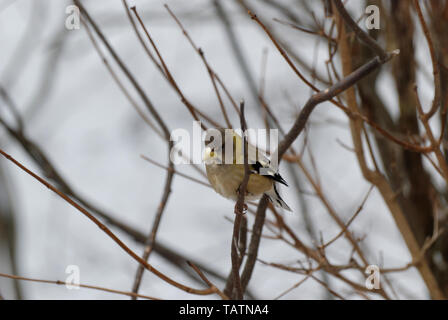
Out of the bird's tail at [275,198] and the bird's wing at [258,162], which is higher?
the bird's wing at [258,162]

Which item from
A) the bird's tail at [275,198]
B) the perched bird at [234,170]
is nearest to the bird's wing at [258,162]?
the perched bird at [234,170]

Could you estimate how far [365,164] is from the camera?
290cm

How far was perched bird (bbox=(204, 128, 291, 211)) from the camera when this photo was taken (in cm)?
271

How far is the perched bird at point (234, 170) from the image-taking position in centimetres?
271

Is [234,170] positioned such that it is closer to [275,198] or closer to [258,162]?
[258,162]

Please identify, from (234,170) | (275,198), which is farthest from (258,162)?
(275,198)

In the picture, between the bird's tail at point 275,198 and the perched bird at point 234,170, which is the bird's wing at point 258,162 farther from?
the bird's tail at point 275,198

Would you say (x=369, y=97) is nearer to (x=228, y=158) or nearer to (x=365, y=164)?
(x=365, y=164)

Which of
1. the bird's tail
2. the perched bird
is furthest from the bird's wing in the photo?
the bird's tail

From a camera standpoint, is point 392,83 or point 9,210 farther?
point 9,210

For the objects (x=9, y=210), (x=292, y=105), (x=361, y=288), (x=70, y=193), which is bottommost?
(x=361, y=288)
